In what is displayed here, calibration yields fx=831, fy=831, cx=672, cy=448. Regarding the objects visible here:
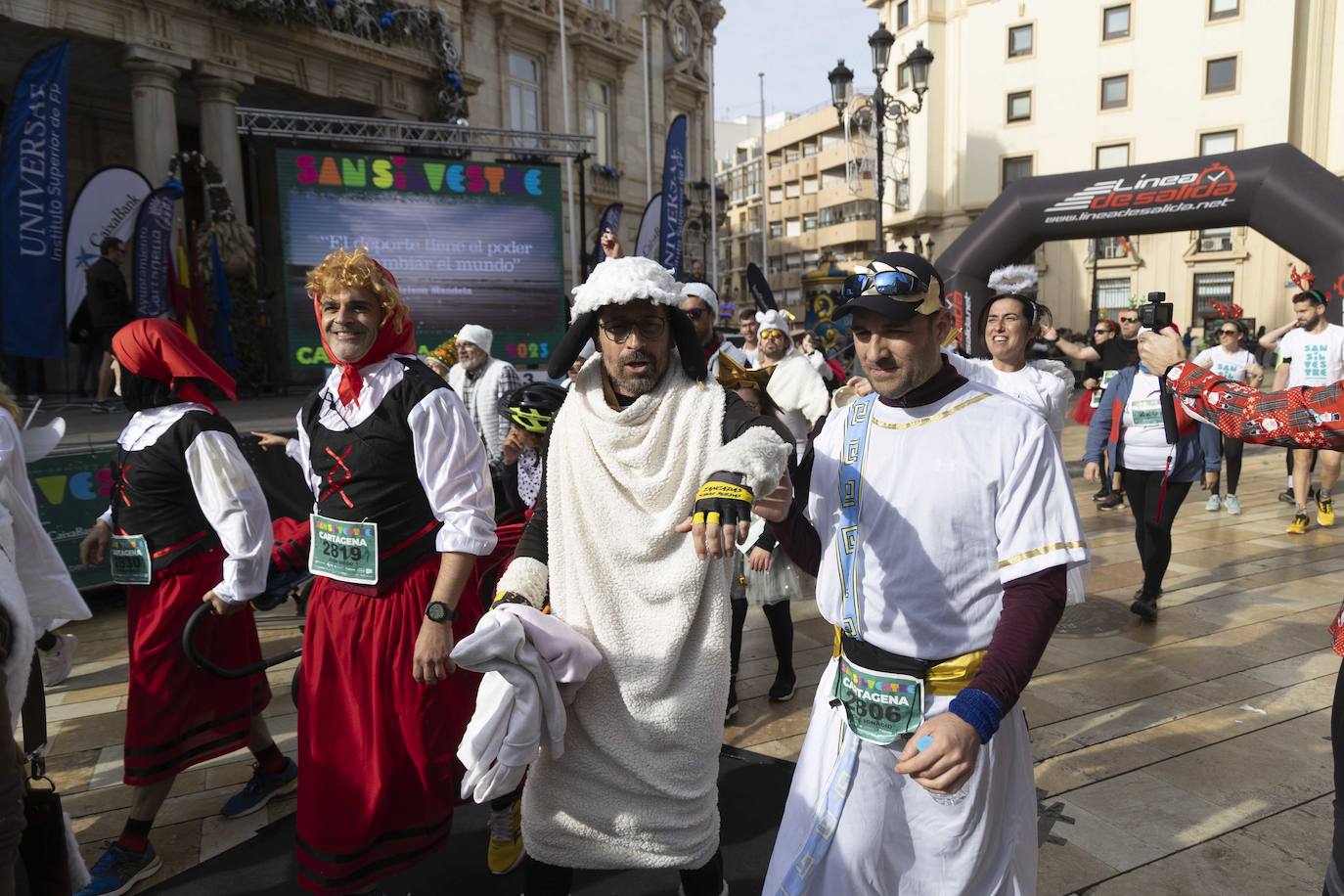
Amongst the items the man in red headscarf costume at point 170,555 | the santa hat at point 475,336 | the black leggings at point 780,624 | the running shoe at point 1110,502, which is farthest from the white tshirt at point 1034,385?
the running shoe at point 1110,502

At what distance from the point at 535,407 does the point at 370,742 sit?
116 centimetres

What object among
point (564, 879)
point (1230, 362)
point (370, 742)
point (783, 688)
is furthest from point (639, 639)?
point (1230, 362)

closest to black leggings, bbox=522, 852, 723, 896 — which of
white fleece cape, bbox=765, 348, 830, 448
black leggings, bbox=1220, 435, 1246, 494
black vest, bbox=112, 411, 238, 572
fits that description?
black vest, bbox=112, 411, 238, 572

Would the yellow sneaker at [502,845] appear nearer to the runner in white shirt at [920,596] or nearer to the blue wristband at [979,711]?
the runner in white shirt at [920,596]

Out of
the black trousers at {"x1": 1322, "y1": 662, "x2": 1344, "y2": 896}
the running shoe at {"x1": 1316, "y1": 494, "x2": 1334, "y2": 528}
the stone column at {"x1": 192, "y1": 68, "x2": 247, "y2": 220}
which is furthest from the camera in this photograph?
the stone column at {"x1": 192, "y1": 68, "x2": 247, "y2": 220}

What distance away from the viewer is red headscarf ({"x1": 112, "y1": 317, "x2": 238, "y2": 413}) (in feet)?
9.86

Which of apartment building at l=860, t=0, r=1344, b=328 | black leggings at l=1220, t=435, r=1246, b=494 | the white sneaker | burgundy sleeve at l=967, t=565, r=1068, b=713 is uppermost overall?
apartment building at l=860, t=0, r=1344, b=328

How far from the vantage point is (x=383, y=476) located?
8.45ft

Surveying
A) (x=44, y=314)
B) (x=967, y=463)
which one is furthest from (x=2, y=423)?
(x=44, y=314)

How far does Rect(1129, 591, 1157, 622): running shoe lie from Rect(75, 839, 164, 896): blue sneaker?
17.9ft

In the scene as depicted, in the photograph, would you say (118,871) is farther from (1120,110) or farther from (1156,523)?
(1120,110)

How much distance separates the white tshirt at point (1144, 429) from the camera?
532 centimetres

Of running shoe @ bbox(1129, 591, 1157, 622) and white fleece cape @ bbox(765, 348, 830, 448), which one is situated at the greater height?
white fleece cape @ bbox(765, 348, 830, 448)

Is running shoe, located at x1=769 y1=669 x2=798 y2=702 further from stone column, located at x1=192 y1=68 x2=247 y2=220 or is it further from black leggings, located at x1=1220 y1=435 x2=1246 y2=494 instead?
stone column, located at x1=192 y1=68 x2=247 y2=220
